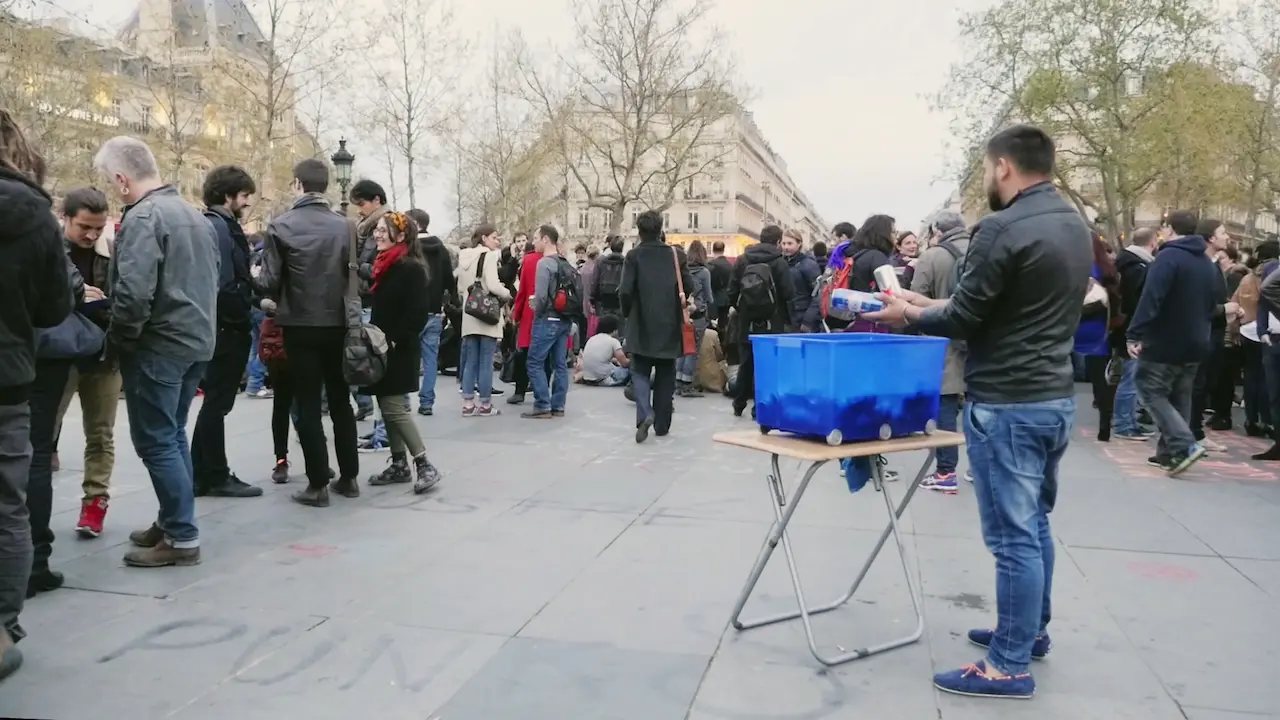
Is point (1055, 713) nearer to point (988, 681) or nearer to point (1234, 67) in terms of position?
point (988, 681)

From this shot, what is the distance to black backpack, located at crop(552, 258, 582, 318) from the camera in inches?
380

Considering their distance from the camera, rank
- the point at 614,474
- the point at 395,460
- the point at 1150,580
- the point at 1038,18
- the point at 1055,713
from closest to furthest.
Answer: the point at 1055,713, the point at 1150,580, the point at 395,460, the point at 614,474, the point at 1038,18

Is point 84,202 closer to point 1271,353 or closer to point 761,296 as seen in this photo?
point 761,296

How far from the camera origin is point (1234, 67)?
32.7 meters

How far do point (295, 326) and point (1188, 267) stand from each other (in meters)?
6.46

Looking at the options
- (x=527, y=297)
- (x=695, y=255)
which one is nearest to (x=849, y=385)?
(x=527, y=297)

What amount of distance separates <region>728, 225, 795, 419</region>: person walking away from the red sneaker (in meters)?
6.14

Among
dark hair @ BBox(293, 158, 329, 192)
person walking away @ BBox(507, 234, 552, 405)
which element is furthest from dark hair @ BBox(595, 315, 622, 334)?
dark hair @ BBox(293, 158, 329, 192)

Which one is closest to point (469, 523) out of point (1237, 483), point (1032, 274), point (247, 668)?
point (247, 668)

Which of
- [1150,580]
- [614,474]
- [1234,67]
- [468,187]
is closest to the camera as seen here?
[1150,580]

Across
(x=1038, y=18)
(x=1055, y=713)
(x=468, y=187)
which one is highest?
(x=1038, y=18)

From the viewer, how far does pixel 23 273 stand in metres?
3.27

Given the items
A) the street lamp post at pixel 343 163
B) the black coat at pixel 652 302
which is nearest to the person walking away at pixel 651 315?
the black coat at pixel 652 302

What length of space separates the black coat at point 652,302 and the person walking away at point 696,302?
2.81 m
